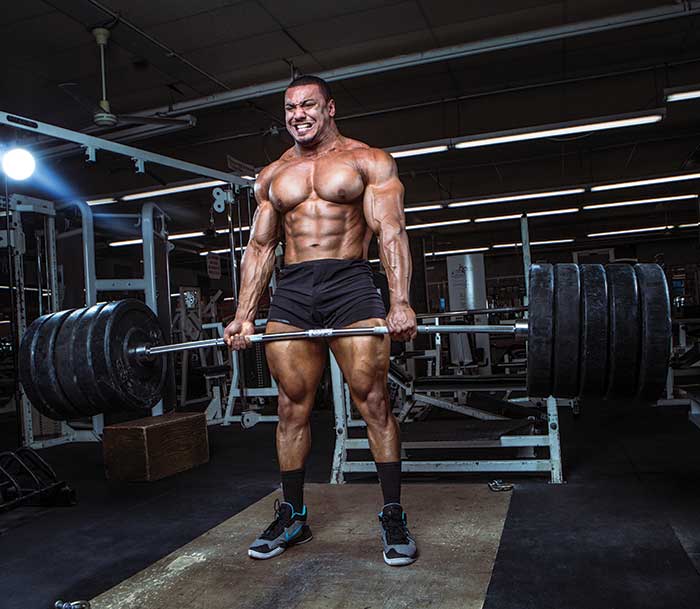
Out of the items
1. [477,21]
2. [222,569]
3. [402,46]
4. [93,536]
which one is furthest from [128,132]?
[222,569]

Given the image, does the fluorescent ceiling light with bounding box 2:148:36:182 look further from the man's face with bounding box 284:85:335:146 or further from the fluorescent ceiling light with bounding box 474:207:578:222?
the fluorescent ceiling light with bounding box 474:207:578:222

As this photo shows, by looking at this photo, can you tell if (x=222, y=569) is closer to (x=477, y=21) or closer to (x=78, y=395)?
(x=78, y=395)

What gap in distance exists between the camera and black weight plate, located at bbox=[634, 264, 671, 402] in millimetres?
1711

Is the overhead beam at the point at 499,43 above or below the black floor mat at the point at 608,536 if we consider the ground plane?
above

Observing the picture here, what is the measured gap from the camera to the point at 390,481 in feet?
6.82

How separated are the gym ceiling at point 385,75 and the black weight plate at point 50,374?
3.16m

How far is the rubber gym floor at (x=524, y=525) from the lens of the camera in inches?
71.1

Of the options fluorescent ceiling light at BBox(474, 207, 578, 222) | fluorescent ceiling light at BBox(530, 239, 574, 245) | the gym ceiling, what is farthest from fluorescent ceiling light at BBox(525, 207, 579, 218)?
fluorescent ceiling light at BBox(530, 239, 574, 245)

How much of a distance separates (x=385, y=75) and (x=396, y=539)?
5.11m

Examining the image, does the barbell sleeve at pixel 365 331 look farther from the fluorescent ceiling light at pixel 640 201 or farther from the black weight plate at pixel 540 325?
the fluorescent ceiling light at pixel 640 201

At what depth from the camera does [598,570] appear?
188cm

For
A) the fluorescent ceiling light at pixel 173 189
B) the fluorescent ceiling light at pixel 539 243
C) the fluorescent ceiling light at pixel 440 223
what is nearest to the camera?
the fluorescent ceiling light at pixel 173 189

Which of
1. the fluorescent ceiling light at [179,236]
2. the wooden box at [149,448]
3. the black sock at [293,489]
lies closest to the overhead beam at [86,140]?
the wooden box at [149,448]

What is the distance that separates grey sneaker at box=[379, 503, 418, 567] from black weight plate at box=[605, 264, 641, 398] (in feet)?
2.54
